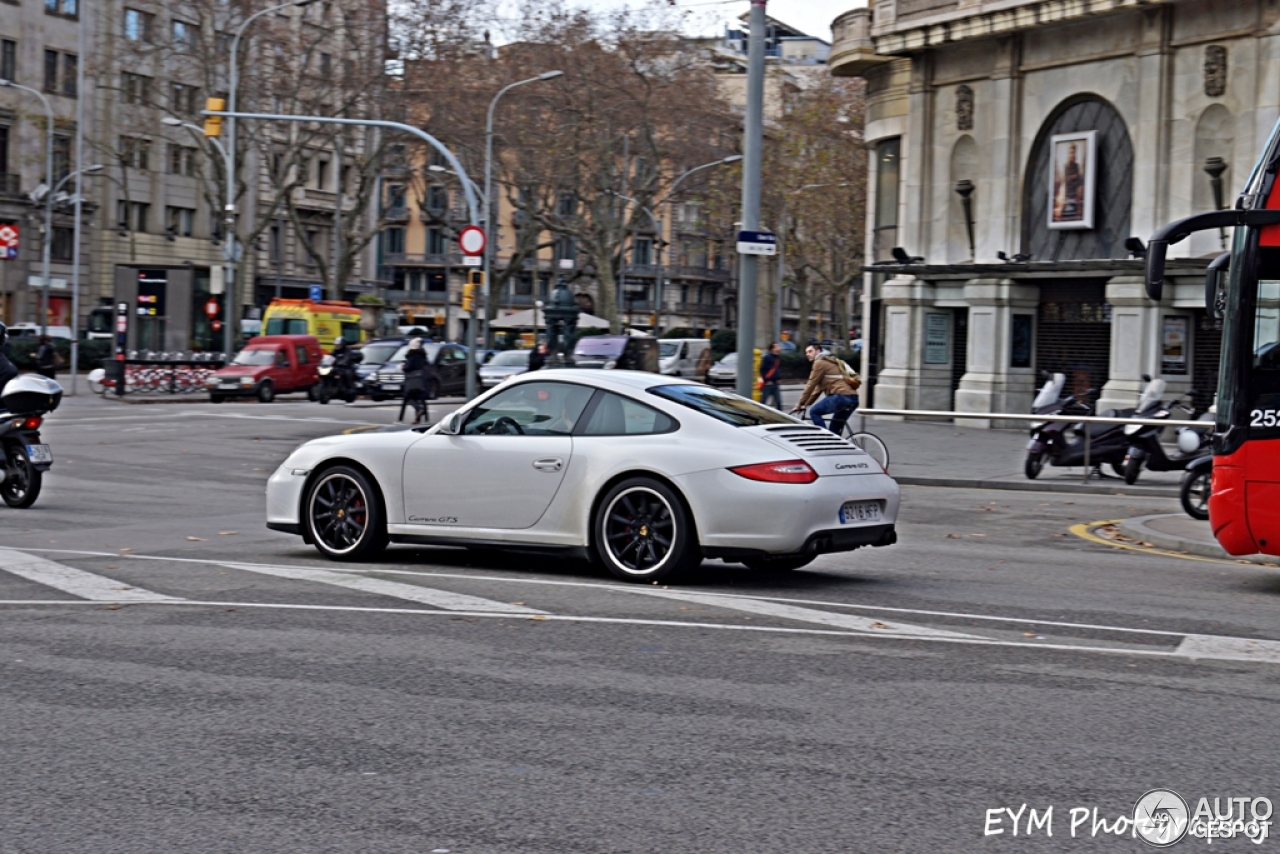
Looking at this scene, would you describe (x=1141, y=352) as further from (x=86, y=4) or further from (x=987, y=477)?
(x=86, y=4)

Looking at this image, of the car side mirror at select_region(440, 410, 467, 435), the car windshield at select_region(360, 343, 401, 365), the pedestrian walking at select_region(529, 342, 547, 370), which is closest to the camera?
the car side mirror at select_region(440, 410, 467, 435)

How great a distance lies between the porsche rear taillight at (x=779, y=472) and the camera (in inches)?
389

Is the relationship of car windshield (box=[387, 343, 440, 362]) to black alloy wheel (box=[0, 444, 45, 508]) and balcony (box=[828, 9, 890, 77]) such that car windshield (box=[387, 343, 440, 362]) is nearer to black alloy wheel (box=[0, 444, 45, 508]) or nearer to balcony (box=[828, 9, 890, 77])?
balcony (box=[828, 9, 890, 77])

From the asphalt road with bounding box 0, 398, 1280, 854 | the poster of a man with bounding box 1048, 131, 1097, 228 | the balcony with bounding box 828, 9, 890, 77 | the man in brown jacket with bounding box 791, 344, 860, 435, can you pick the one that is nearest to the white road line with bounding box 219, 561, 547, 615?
the asphalt road with bounding box 0, 398, 1280, 854

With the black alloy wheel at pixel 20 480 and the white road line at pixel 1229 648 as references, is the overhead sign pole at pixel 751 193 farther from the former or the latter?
the white road line at pixel 1229 648

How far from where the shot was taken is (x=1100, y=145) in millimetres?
33125

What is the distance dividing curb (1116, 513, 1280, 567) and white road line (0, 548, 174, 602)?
7.71 metres

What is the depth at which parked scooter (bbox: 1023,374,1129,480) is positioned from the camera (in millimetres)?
21203

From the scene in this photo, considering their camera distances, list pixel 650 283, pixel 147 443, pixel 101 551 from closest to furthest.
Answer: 1. pixel 101 551
2. pixel 147 443
3. pixel 650 283

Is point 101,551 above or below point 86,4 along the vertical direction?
below

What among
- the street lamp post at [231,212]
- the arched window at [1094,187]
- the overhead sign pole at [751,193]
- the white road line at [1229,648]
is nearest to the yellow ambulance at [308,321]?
the street lamp post at [231,212]

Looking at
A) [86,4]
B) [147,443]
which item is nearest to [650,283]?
[86,4]

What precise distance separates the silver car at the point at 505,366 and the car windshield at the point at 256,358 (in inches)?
218

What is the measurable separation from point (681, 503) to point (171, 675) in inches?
147
